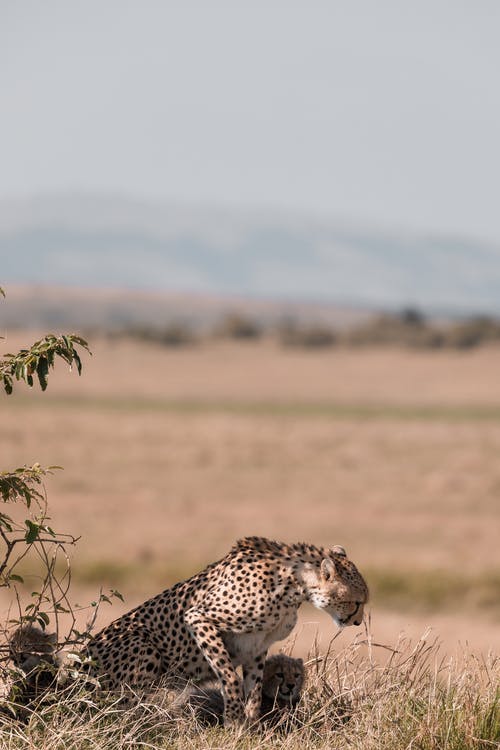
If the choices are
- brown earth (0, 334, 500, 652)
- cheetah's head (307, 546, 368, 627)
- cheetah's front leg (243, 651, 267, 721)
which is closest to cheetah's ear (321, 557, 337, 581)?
cheetah's head (307, 546, 368, 627)

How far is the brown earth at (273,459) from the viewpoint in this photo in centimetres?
3256

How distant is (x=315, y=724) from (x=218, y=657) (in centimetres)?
75

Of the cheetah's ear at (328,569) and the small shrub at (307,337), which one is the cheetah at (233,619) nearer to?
the cheetah's ear at (328,569)

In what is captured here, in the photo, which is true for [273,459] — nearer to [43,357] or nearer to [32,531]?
[43,357]

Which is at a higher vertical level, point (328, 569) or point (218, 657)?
point (328, 569)

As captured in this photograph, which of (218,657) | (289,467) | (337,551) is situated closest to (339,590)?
(337,551)

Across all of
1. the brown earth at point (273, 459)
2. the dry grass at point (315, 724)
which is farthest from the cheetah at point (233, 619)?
the brown earth at point (273, 459)

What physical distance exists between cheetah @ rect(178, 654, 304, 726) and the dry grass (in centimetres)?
8

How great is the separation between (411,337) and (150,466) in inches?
1994

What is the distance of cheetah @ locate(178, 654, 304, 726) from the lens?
6859 mm

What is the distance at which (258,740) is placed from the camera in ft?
20.9

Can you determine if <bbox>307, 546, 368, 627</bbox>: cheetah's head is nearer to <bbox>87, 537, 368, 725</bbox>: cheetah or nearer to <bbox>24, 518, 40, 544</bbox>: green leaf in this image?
<bbox>87, 537, 368, 725</bbox>: cheetah

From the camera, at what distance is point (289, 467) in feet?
166

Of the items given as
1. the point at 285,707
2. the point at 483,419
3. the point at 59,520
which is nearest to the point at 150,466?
the point at 59,520
